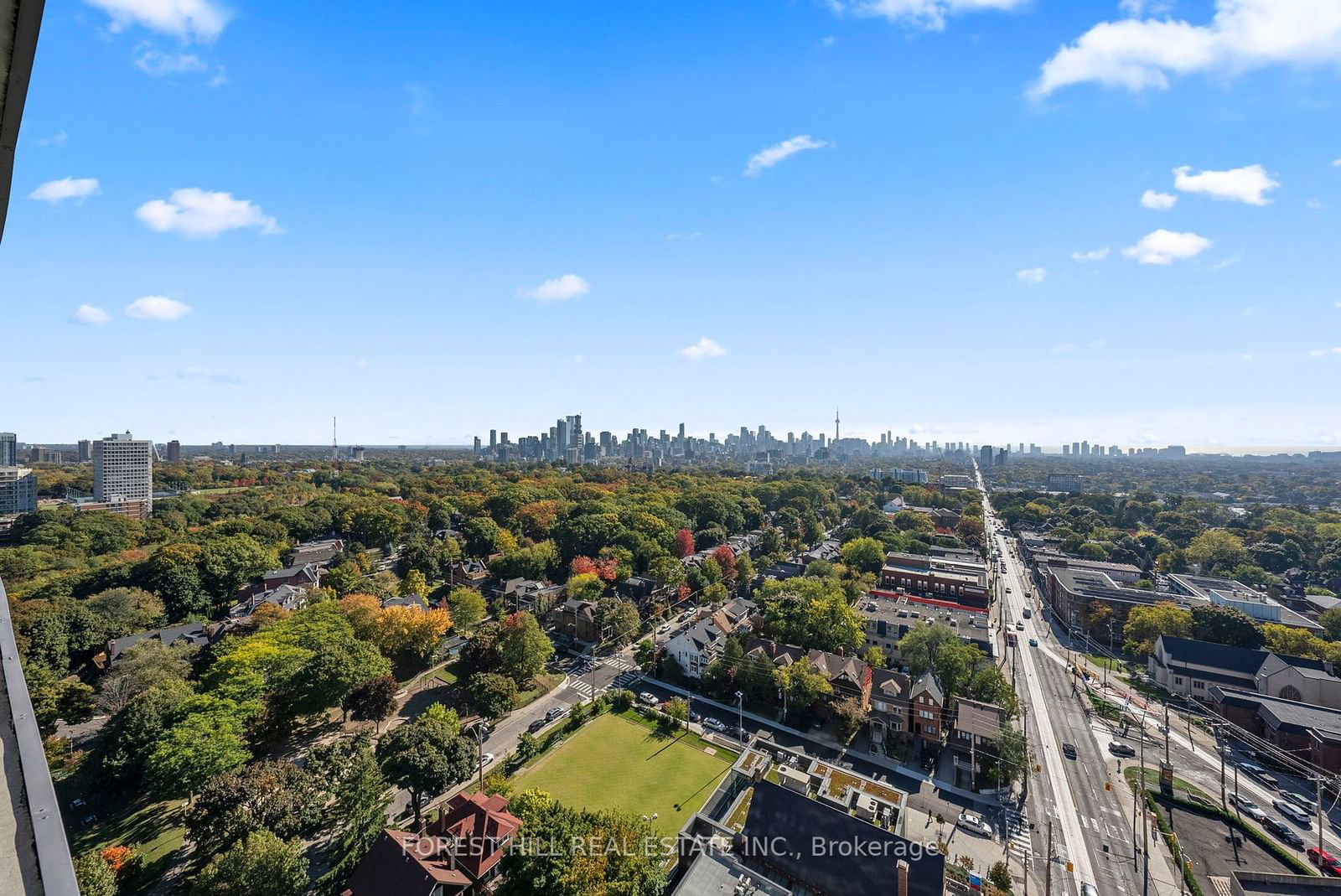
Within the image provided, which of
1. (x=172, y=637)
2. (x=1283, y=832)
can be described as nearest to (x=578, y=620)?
(x=172, y=637)

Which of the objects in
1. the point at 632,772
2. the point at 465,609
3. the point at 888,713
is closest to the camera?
the point at 632,772

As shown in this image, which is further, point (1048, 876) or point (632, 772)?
point (632, 772)

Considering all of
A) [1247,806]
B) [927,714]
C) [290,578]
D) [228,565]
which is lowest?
[1247,806]

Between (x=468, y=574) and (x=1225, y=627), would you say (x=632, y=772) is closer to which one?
(x=468, y=574)

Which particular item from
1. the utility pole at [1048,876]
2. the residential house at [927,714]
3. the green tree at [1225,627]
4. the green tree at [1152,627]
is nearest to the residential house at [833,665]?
the residential house at [927,714]

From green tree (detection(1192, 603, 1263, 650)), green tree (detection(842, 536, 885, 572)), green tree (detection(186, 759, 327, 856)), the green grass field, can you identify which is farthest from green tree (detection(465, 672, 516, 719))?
green tree (detection(1192, 603, 1263, 650))

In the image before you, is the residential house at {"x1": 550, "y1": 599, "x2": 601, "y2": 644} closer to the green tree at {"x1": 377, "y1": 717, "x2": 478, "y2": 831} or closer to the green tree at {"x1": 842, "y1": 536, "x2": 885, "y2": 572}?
the green tree at {"x1": 377, "y1": 717, "x2": 478, "y2": 831}
